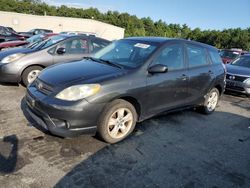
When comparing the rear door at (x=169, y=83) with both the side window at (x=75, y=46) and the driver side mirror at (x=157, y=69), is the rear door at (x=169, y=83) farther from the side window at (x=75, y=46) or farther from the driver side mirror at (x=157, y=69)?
the side window at (x=75, y=46)

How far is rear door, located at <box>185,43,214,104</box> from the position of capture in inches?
216

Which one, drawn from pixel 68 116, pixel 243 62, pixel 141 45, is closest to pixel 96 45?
pixel 141 45

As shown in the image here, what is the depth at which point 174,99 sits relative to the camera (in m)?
5.15

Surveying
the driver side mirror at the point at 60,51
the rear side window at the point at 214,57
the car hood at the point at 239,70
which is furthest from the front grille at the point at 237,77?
the driver side mirror at the point at 60,51

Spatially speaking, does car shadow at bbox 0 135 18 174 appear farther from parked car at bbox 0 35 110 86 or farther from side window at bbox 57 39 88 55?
side window at bbox 57 39 88 55

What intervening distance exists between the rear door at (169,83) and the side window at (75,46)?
130 inches

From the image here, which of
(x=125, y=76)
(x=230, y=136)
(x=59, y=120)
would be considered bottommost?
(x=230, y=136)

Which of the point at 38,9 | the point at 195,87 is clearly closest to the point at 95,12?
the point at 38,9

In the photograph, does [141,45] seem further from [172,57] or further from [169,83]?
[169,83]

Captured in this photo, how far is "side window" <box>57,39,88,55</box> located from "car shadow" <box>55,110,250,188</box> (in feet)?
10.8

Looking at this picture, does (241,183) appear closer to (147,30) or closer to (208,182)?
(208,182)

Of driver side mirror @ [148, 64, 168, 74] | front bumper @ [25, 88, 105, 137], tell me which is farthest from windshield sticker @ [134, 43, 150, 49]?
front bumper @ [25, 88, 105, 137]

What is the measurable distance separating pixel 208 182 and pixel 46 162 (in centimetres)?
211

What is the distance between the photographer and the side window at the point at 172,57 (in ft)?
15.8
